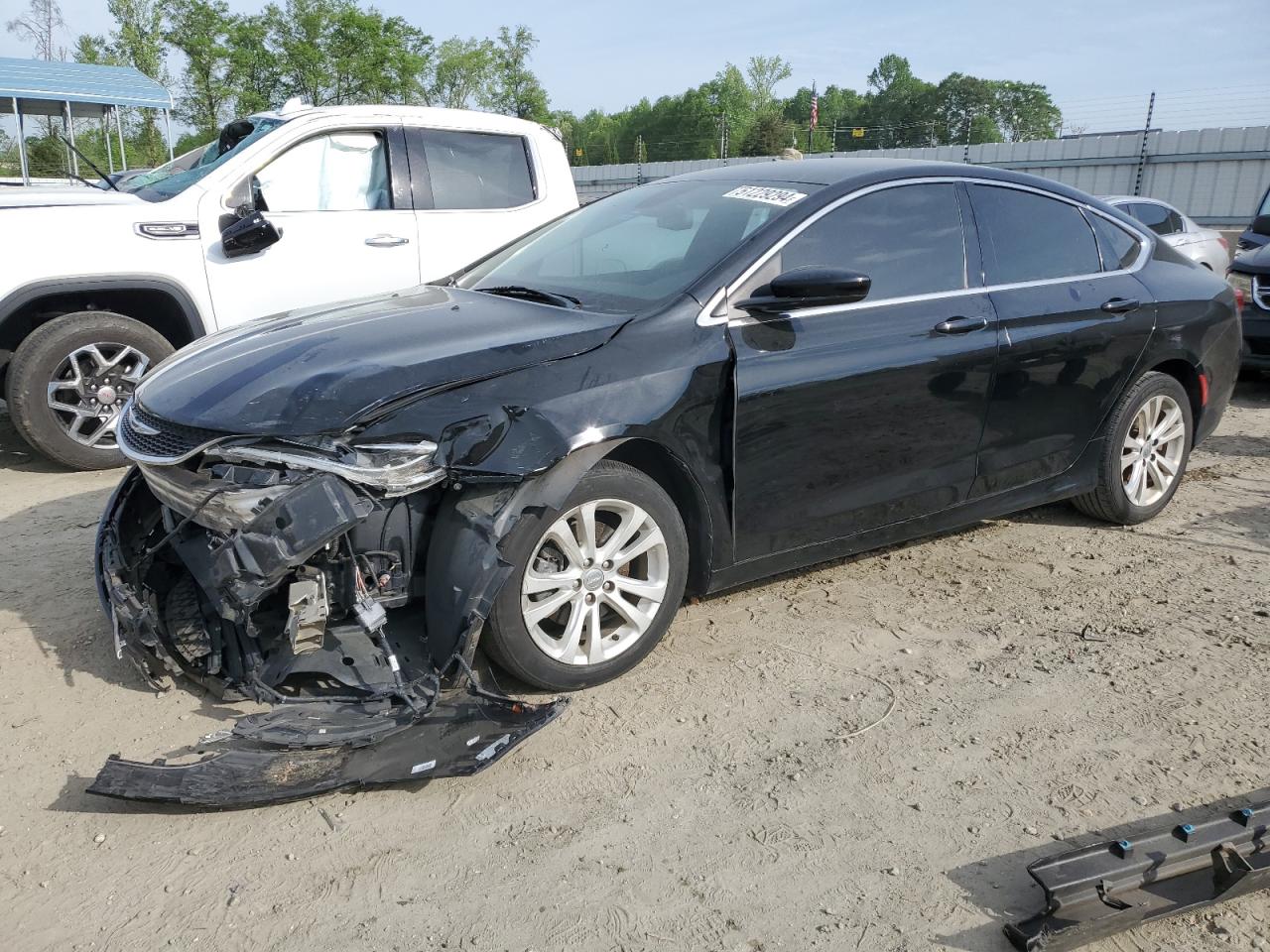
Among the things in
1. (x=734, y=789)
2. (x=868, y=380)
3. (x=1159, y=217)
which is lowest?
(x=734, y=789)

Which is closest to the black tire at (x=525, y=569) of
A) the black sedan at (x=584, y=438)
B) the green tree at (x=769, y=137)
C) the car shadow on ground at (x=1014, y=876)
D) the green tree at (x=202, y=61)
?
the black sedan at (x=584, y=438)

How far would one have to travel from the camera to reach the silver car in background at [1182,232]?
34.6 feet

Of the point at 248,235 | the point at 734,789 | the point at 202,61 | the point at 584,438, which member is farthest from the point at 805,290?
the point at 202,61

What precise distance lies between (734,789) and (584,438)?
1.14m

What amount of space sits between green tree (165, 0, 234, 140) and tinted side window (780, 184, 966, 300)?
34.7 meters

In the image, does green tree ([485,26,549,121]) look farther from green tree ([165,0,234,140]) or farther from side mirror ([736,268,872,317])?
side mirror ([736,268,872,317])

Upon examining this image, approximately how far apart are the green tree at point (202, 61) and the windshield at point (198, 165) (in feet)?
99.9

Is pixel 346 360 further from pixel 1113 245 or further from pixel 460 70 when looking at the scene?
pixel 460 70

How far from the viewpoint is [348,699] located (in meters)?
2.98

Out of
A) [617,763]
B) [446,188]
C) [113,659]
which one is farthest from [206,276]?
[617,763]

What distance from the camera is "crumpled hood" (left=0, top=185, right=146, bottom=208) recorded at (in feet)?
18.4

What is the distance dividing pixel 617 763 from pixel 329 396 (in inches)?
55.1

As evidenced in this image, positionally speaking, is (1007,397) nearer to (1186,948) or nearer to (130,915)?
(1186,948)

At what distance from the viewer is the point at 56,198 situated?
5.79 m
